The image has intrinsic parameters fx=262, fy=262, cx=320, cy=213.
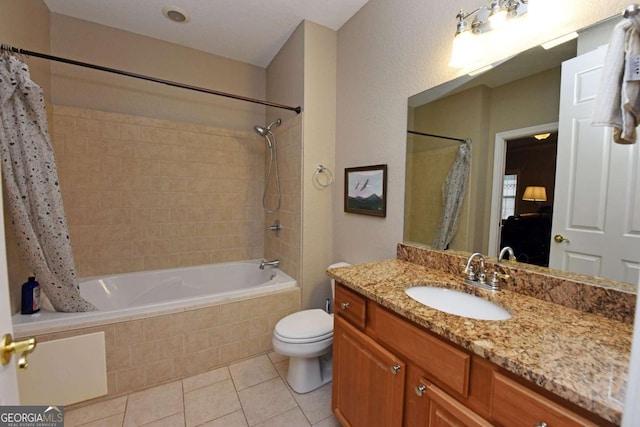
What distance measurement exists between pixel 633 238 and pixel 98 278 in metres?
3.26

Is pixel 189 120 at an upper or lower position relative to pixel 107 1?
lower

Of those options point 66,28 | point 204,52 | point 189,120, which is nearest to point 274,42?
point 204,52

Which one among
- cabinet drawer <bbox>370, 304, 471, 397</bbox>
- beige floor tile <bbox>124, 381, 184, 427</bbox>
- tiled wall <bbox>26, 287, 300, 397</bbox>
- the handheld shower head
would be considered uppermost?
the handheld shower head

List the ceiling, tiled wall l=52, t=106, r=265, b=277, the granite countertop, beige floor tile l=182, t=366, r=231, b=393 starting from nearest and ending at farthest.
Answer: the granite countertop, beige floor tile l=182, t=366, r=231, b=393, the ceiling, tiled wall l=52, t=106, r=265, b=277

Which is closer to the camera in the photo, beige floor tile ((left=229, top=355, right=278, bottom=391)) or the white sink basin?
the white sink basin

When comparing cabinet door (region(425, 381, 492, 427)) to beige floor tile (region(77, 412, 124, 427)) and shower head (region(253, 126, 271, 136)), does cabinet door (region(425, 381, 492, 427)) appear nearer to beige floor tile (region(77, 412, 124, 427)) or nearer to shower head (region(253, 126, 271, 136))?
beige floor tile (region(77, 412, 124, 427))

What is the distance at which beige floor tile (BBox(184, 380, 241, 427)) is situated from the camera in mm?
1506

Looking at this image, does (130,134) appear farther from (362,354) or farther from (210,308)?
(362,354)

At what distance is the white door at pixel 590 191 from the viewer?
86cm

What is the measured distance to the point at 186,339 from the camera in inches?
72.0

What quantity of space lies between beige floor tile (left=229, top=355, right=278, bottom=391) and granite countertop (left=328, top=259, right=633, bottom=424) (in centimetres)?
122

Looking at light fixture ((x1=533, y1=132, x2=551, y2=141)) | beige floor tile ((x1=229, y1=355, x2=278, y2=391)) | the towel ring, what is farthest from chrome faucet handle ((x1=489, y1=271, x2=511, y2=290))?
beige floor tile ((x1=229, y1=355, x2=278, y2=391))

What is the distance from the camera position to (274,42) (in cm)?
243

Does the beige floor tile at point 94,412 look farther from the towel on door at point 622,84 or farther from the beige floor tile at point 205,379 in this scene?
the towel on door at point 622,84
